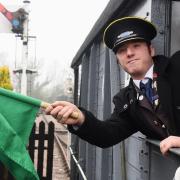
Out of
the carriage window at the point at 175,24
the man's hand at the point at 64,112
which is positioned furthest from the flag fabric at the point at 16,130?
the carriage window at the point at 175,24

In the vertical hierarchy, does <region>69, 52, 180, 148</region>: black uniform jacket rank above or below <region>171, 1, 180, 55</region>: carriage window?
below

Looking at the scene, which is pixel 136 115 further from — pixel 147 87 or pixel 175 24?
pixel 175 24

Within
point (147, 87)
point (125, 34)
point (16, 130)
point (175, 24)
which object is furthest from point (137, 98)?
point (16, 130)

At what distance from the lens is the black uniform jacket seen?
285cm

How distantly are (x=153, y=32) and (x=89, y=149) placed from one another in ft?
12.3

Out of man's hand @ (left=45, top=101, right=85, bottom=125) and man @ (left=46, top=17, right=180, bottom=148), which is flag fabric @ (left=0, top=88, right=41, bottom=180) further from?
man @ (left=46, top=17, right=180, bottom=148)

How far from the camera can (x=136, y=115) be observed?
10.3 ft

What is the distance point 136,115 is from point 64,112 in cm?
50

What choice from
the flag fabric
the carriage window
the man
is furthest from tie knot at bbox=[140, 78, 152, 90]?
the flag fabric

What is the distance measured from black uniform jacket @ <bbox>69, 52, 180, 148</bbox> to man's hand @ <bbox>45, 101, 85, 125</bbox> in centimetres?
11

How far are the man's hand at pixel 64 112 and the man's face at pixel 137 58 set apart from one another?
0.46m

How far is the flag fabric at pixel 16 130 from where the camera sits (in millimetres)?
3324

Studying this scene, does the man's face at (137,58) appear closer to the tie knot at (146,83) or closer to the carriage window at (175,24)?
the tie knot at (146,83)

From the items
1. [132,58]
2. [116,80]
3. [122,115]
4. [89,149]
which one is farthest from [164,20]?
[89,149]
